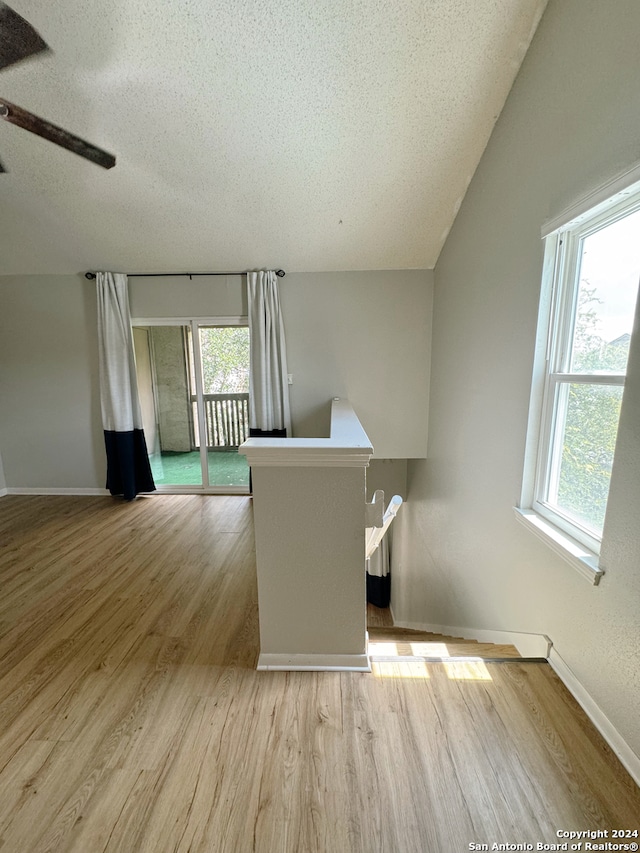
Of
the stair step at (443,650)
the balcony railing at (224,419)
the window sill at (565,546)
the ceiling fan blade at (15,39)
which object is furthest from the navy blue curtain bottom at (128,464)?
the window sill at (565,546)

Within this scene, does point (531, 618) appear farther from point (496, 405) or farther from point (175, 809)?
point (175, 809)

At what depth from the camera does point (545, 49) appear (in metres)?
1.47

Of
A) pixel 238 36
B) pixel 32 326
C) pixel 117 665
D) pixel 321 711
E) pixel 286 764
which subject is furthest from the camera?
pixel 32 326

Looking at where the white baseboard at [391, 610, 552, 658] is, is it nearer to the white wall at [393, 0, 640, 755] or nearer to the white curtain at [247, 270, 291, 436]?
the white wall at [393, 0, 640, 755]

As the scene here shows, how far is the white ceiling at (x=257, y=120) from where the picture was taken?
4.98 ft

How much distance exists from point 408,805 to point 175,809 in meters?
0.65

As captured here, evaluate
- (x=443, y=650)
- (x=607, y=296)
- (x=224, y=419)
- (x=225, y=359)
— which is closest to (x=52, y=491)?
(x=224, y=419)

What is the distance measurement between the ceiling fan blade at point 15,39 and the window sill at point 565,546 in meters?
2.58

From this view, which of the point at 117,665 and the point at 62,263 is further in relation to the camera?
the point at 62,263

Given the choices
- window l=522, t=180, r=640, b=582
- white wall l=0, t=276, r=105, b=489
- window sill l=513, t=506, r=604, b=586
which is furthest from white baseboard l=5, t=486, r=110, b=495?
window l=522, t=180, r=640, b=582

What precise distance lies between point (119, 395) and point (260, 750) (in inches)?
125

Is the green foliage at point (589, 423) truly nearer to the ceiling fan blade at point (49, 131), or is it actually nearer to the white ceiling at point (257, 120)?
the white ceiling at point (257, 120)

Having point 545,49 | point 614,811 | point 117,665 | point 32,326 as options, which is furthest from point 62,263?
point 614,811

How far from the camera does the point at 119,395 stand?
336cm
